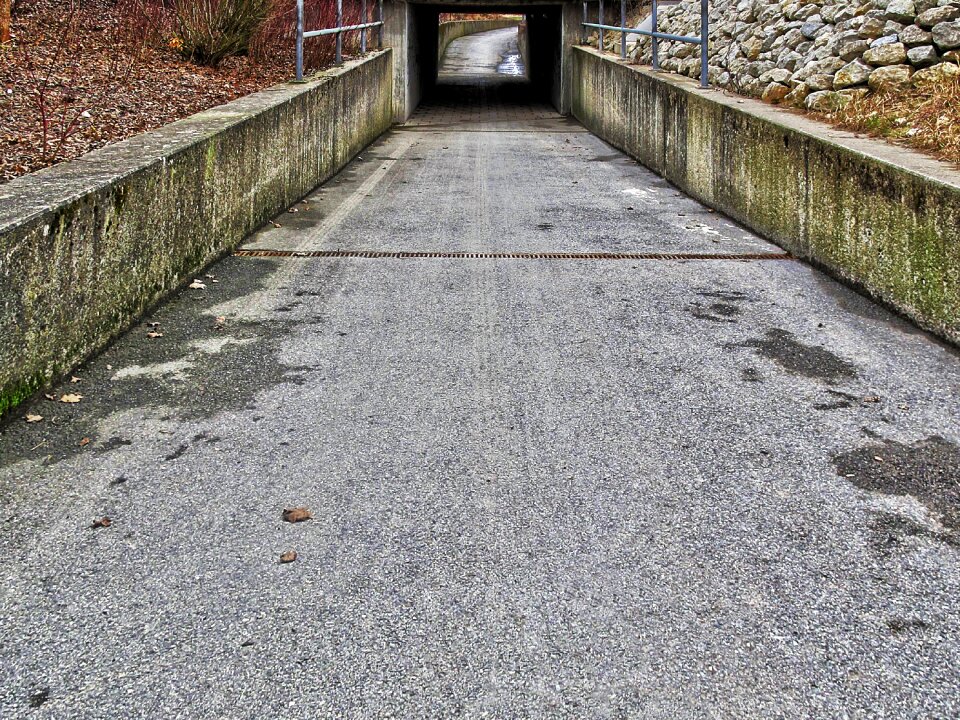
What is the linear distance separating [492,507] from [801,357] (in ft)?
8.89

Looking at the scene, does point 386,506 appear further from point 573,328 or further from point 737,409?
point 573,328

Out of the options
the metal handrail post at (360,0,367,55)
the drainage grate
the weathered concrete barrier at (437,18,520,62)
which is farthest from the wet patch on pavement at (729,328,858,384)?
the weathered concrete barrier at (437,18,520,62)

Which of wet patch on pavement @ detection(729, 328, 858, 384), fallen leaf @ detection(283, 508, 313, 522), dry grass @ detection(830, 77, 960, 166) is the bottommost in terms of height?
fallen leaf @ detection(283, 508, 313, 522)

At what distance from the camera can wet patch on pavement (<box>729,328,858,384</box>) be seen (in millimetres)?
6086

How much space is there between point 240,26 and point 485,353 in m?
11.0

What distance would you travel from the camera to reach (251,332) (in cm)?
684

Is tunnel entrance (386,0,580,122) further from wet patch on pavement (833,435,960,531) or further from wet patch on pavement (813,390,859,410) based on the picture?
wet patch on pavement (833,435,960,531)

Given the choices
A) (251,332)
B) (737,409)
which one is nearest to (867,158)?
(737,409)

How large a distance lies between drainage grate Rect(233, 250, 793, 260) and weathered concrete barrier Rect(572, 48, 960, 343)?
0.49 metres

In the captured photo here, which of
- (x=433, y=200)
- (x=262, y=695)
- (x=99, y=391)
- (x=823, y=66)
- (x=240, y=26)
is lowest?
(x=262, y=695)

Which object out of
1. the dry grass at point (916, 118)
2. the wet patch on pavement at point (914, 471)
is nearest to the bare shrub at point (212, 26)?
the dry grass at point (916, 118)

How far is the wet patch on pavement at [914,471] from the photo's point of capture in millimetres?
4406

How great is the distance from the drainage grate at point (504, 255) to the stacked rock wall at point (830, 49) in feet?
8.48

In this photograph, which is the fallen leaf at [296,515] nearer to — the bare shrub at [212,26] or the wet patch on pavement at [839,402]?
the wet patch on pavement at [839,402]
